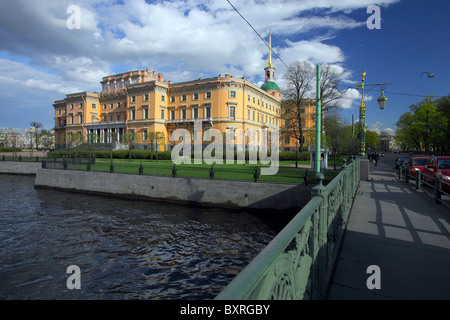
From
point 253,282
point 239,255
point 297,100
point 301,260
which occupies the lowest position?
point 239,255

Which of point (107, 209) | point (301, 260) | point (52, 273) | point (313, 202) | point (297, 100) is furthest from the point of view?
point (297, 100)

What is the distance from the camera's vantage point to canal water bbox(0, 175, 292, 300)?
6730 mm

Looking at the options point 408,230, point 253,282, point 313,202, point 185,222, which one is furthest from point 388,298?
point 185,222

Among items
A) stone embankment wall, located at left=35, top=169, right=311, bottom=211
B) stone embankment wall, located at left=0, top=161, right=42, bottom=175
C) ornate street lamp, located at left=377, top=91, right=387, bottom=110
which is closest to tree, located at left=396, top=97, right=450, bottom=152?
ornate street lamp, located at left=377, top=91, right=387, bottom=110

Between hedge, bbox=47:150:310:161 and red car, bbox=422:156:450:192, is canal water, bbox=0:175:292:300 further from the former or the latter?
hedge, bbox=47:150:310:161

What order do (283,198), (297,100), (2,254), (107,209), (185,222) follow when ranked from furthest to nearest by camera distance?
(297,100) < (107,209) < (283,198) < (185,222) < (2,254)

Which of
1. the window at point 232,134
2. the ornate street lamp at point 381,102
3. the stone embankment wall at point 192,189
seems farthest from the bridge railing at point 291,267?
the window at point 232,134

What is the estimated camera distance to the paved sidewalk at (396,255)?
307 centimetres

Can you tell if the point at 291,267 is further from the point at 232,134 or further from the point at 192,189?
the point at 232,134

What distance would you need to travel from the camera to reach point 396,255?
415 centimetres

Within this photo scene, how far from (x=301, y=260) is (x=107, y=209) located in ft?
50.1

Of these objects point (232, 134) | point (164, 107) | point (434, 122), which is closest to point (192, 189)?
point (232, 134)

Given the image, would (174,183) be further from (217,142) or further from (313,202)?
(217,142)

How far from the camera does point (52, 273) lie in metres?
7.37
